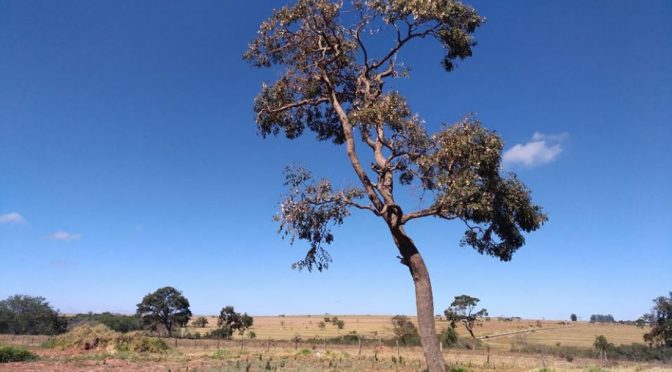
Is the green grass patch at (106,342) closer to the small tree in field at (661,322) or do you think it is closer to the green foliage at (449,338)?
the green foliage at (449,338)

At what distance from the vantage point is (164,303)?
76.4m

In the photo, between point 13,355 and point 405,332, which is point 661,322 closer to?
point 405,332

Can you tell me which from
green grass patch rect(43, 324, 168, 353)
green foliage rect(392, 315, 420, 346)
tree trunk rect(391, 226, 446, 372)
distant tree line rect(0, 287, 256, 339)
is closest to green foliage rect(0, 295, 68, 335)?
distant tree line rect(0, 287, 256, 339)

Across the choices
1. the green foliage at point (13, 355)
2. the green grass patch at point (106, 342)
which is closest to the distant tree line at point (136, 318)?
the green grass patch at point (106, 342)

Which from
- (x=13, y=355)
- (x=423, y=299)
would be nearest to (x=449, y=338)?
(x=13, y=355)

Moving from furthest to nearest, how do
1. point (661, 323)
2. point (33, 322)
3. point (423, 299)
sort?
point (33, 322), point (661, 323), point (423, 299)

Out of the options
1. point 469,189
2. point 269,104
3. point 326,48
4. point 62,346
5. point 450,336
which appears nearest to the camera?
point 469,189

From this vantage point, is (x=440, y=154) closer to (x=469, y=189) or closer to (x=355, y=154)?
(x=469, y=189)

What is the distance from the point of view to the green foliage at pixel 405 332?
5556cm

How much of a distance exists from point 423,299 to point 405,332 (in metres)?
50.8

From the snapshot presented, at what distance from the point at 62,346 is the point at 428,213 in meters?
30.6

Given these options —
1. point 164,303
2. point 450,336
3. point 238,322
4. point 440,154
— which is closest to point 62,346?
point 440,154

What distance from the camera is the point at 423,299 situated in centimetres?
1473

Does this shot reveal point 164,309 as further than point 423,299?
Yes
